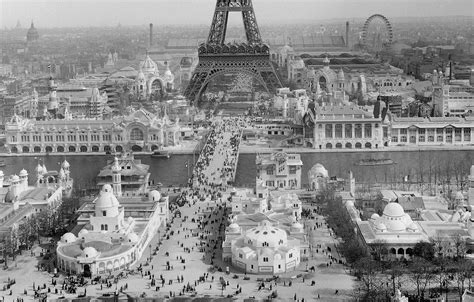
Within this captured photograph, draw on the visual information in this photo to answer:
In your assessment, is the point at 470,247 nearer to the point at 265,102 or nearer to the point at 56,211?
the point at 56,211

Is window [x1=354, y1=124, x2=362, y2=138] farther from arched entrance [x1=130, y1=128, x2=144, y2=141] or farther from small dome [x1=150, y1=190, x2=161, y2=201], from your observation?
small dome [x1=150, y1=190, x2=161, y2=201]

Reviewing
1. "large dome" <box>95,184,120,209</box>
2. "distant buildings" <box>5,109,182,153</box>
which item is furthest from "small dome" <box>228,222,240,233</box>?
"distant buildings" <box>5,109,182,153</box>

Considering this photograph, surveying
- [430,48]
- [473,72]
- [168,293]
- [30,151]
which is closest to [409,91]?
[473,72]

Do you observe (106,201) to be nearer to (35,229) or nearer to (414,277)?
(35,229)

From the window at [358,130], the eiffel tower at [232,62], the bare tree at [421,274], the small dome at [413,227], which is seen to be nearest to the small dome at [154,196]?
the small dome at [413,227]

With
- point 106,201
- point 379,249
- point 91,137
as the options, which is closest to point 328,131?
point 91,137

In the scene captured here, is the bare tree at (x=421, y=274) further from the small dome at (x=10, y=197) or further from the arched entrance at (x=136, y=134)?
the arched entrance at (x=136, y=134)
